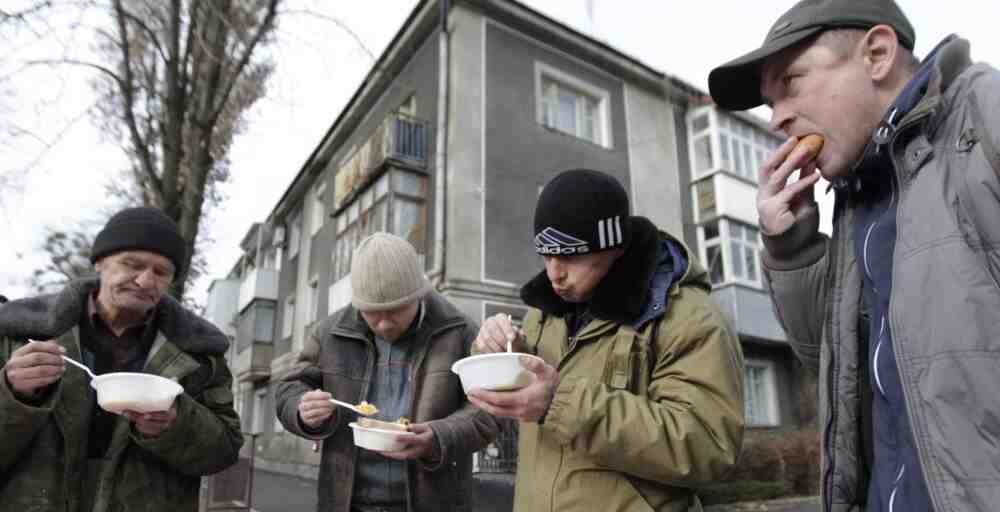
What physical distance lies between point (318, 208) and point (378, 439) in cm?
1941

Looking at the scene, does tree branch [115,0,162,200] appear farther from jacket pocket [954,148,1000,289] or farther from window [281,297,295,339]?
window [281,297,295,339]

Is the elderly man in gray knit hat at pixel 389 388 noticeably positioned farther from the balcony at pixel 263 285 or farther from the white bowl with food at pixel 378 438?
the balcony at pixel 263 285

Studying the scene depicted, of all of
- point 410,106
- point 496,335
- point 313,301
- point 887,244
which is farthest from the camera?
point 313,301

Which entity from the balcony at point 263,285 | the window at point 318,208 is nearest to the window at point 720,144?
the window at point 318,208

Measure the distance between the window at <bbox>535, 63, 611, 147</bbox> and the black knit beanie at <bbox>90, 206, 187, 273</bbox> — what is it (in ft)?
39.0

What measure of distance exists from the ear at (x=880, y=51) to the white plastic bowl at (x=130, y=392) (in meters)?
2.15

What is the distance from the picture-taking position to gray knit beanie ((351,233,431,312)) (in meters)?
2.41

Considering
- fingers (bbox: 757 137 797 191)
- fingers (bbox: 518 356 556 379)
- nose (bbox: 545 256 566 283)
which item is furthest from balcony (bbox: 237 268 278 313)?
fingers (bbox: 757 137 797 191)

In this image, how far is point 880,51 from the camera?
52.1 inches

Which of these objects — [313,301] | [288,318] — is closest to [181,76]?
[313,301]

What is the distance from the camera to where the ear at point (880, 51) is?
4.31ft

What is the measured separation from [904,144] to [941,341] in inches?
16.5

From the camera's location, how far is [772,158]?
1.51 m

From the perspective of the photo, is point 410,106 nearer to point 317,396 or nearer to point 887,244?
point 317,396
